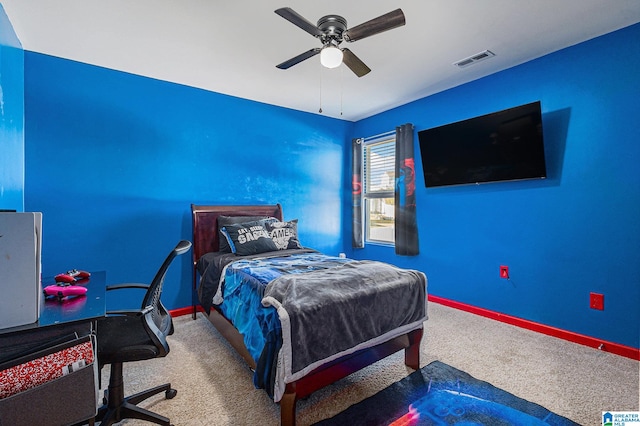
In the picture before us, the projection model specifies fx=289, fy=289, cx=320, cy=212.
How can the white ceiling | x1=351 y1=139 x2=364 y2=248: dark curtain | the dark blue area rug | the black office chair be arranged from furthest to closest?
x1=351 y1=139 x2=364 y2=248: dark curtain
the white ceiling
the dark blue area rug
the black office chair

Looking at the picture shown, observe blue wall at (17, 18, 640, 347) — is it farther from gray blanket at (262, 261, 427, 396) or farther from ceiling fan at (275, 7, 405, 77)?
ceiling fan at (275, 7, 405, 77)

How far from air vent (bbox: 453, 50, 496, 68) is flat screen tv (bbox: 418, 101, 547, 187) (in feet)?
1.75

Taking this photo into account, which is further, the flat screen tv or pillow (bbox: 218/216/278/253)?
pillow (bbox: 218/216/278/253)

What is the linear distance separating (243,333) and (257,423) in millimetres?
519

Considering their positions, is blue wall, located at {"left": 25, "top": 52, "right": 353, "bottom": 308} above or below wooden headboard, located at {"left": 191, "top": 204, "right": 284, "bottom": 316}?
above

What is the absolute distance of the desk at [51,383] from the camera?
0.97 m

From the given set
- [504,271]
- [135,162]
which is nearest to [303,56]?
[135,162]

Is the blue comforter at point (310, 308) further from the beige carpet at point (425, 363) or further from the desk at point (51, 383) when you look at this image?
the desk at point (51, 383)

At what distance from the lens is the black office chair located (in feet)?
4.77

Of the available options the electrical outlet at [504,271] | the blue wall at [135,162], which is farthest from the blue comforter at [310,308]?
the electrical outlet at [504,271]

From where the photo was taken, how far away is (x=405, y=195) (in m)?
3.89

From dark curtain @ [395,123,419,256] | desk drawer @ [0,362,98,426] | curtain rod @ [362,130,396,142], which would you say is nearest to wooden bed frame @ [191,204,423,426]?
desk drawer @ [0,362,98,426]

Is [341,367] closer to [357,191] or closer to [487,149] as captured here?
[487,149]

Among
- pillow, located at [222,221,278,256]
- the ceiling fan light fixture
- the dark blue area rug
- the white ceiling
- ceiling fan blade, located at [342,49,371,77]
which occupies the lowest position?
the dark blue area rug
